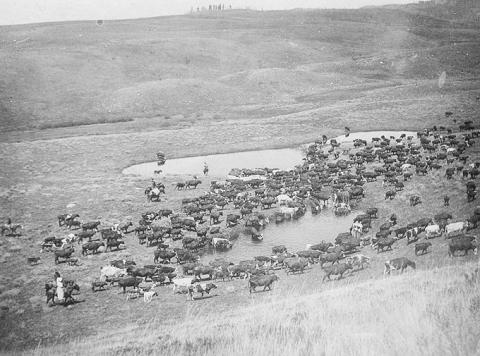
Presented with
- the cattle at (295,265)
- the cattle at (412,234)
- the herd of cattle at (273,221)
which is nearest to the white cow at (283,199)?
the herd of cattle at (273,221)

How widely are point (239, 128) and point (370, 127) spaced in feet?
47.5

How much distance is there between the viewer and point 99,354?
26.8 ft

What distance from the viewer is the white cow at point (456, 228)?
18.7m

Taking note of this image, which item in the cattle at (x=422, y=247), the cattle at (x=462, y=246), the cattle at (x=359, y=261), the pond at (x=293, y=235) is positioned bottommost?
the pond at (x=293, y=235)

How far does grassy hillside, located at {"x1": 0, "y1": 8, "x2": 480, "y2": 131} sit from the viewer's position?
209 feet

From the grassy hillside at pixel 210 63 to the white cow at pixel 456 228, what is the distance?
40.8 meters

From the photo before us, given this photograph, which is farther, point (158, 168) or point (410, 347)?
point (158, 168)

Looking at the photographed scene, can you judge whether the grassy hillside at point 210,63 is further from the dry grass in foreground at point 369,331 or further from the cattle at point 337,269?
the dry grass in foreground at point 369,331

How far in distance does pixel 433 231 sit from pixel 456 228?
0.94 meters

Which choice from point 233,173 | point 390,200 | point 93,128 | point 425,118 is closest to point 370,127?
point 425,118

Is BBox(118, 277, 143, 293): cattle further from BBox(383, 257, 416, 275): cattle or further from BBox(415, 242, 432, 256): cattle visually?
BBox(415, 242, 432, 256): cattle

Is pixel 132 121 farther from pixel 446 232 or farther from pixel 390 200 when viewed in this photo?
pixel 446 232

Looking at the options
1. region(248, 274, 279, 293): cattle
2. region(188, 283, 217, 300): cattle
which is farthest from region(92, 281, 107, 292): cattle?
region(248, 274, 279, 293): cattle

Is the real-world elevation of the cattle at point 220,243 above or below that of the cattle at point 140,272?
below
